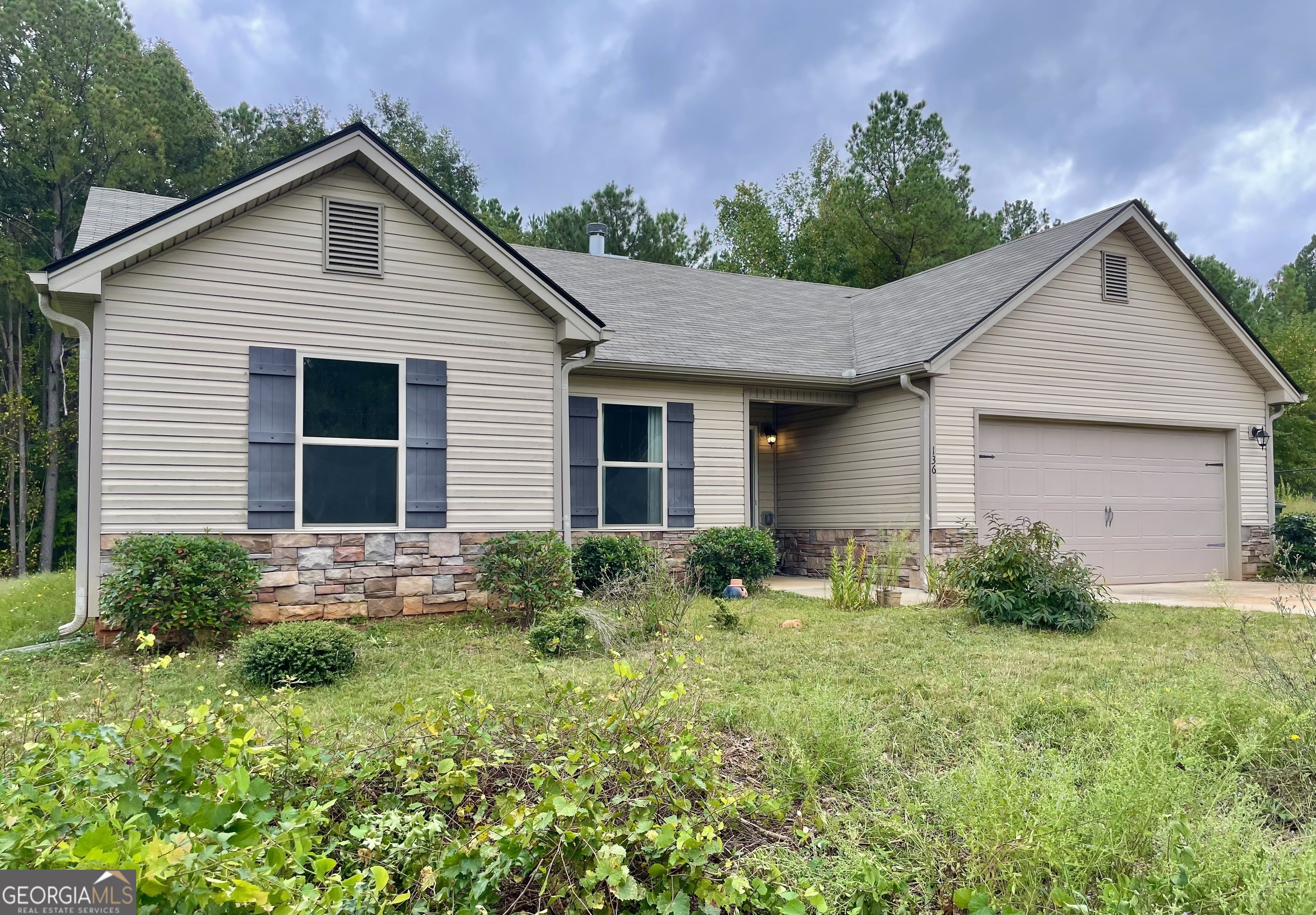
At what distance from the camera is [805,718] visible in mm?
3877

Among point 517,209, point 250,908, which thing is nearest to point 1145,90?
point 517,209

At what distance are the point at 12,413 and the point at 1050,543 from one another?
2094cm

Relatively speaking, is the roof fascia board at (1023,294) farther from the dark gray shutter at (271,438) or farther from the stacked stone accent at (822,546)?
the dark gray shutter at (271,438)

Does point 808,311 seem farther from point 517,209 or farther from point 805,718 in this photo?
point 517,209

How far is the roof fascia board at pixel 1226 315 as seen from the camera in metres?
11.6

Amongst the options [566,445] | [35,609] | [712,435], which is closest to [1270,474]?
[712,435]

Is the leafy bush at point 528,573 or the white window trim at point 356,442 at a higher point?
the white window trim at point 356,442

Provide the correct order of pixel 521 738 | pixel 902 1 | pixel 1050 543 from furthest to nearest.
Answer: pixel 902 1, pixel 1050 543, pixel 521 738

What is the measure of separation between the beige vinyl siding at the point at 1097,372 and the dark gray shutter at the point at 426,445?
20.1 feet

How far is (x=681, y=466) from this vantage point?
35.4 ft

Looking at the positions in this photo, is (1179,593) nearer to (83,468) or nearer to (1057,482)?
(1057,482)

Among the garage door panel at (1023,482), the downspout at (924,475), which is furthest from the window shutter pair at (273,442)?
the garage door panel at (1023,482)

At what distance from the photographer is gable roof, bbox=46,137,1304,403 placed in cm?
823

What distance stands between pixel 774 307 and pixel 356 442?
320 inches
